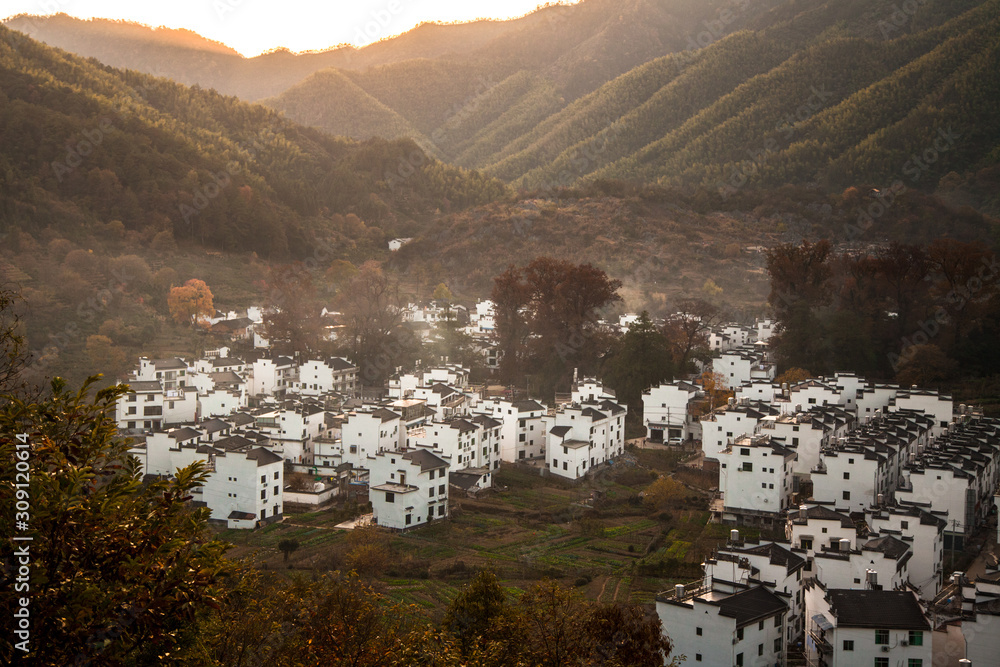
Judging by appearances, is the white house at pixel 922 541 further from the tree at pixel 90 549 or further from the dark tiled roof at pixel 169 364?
the dark tiled roof at pixel 169 364

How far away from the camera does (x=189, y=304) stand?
3859 cm

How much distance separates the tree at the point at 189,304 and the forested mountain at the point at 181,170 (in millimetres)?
11051

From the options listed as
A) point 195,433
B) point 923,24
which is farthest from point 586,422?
point 923,24

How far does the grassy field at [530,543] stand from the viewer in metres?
16.4

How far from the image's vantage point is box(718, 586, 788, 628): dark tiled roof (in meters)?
12.0

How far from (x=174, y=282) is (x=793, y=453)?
32651 millimetres

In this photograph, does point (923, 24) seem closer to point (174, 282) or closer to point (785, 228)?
point (785, 228)

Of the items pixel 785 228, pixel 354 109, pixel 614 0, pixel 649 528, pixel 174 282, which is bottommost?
pixel 649 528

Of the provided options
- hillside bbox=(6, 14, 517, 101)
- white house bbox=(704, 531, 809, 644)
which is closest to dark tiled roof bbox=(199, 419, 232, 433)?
white house bbox=(704, 531, 809, 644)

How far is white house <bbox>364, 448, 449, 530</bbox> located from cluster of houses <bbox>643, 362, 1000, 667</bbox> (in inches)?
281

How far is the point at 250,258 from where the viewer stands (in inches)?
2036

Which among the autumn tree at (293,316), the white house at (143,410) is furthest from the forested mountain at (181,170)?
the white house at (143,410)

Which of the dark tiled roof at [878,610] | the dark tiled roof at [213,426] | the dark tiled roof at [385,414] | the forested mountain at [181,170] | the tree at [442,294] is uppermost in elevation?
the forested mountain at [181,170]

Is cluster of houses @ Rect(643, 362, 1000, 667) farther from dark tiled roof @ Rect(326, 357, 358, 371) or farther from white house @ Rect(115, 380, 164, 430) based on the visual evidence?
white house @ Rect(115, 380, 164, 430)
